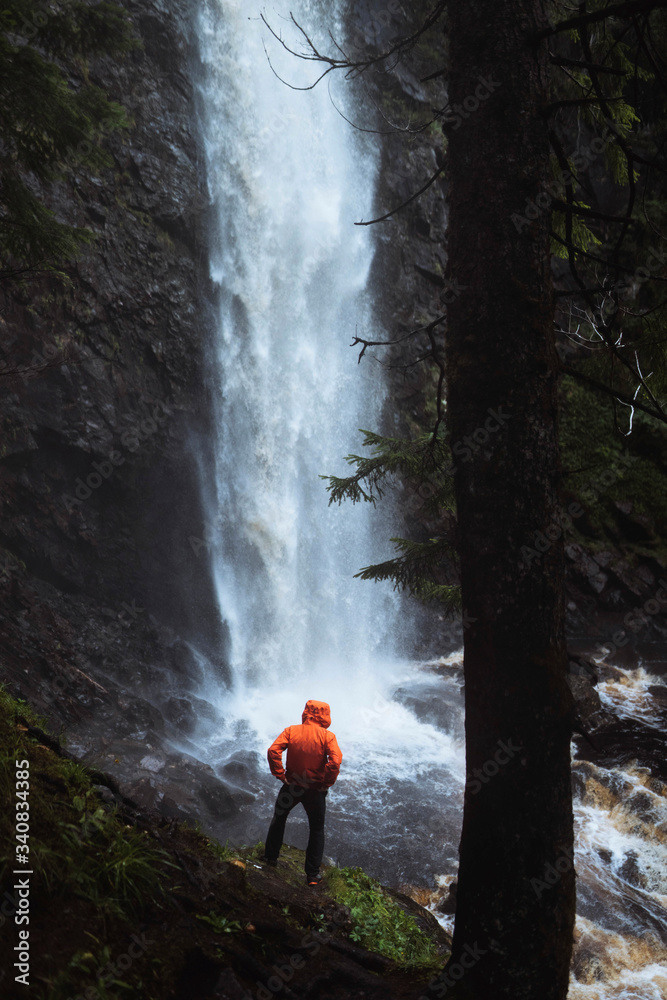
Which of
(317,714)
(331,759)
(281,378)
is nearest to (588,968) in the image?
(331,759)

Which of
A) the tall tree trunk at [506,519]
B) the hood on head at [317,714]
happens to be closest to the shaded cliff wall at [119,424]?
the hood on head at [317,714]

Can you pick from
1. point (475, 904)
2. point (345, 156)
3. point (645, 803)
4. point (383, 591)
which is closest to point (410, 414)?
point (383, 591)

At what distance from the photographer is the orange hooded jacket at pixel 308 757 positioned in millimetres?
5137

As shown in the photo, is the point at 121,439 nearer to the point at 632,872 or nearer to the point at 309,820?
the point at 309,820

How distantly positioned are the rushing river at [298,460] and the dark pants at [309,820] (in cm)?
480

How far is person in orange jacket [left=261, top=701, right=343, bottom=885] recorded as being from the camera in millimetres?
5141

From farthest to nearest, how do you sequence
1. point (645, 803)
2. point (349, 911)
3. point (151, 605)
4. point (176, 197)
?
point (176, 197) < point (151, 605) < point (645, 803) < point (349, 911)

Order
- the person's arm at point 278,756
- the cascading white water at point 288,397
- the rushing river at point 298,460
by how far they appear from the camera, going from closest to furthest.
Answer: the person's arm at point 278,756 → the rushing river at point 298,460 → the cascading white water at point 288,397

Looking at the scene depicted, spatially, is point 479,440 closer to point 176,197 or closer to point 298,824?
point 298,824

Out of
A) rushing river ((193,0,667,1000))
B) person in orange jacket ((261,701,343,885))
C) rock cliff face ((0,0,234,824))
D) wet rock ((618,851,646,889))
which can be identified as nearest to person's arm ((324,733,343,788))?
person in orange jacket ((261,701,343,885))

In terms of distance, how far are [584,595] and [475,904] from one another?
56.8 feet

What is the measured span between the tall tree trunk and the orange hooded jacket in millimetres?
2531

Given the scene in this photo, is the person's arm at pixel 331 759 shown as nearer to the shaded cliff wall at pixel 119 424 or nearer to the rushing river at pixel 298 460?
the rushing river at pixel 298 460

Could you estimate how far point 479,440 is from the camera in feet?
9.22
